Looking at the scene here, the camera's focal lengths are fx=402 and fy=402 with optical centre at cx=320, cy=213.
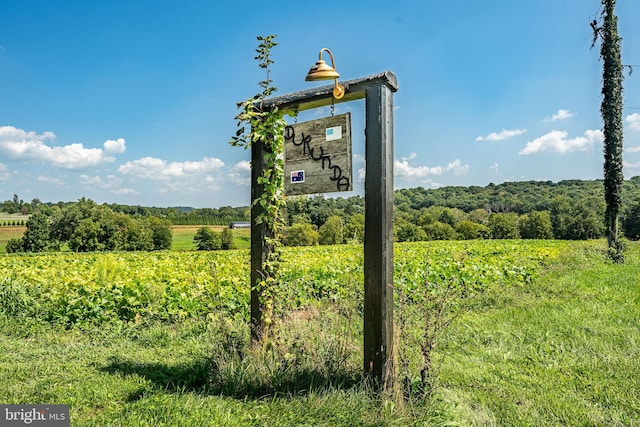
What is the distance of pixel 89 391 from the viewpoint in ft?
11.6

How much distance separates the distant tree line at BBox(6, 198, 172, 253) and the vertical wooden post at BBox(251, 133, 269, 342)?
40.0 m

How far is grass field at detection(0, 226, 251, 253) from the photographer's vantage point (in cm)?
3966

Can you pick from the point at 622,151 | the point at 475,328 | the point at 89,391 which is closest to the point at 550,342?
the point at 475,328

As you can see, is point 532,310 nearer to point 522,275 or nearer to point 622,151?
point 522,275

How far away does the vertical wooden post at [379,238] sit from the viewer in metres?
3.20

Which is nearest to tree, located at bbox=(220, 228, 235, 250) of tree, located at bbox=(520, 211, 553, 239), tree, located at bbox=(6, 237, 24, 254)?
tree, located at bbox=(6, 237, 24, 254)

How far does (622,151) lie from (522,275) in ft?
26.1

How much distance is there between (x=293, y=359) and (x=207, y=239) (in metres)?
36.7

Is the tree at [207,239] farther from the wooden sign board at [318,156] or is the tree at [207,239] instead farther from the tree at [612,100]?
the wooden sign board at [318,156]

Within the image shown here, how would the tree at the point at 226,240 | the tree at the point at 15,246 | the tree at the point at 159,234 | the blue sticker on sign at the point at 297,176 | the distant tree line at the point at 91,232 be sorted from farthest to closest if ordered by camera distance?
the tree at the point at 159,234 < the distant tree line at the point at 91,232 < the tree at the point at 15,246 < the tree at the point at 226,240 < the blue sticker on sign at the point at 297,176

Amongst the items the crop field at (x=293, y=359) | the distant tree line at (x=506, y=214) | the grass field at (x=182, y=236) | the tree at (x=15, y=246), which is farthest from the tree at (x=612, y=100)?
the tree at (x=15, y=246)

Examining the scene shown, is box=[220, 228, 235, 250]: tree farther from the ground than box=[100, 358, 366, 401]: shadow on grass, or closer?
closer

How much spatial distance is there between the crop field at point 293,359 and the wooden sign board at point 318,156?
737 millimetres

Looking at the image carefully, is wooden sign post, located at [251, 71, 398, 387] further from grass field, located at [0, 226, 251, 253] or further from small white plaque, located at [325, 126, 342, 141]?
grass field, located at [0, 226, 251, 253]
